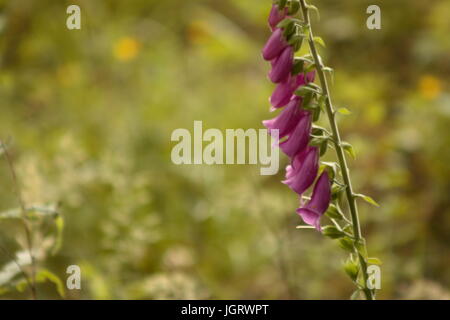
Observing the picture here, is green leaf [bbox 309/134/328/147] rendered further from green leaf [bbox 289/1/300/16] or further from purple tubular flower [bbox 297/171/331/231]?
green leaf [bbox 289/1/300/16]

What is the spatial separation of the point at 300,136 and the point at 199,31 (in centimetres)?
359

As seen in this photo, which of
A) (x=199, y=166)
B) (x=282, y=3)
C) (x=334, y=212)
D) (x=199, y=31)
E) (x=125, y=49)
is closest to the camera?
(x=282, y=3)

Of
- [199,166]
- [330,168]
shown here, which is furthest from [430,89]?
[330,168]

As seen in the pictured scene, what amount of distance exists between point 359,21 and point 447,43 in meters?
1.03

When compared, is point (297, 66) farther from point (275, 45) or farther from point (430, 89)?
point (430, 89)

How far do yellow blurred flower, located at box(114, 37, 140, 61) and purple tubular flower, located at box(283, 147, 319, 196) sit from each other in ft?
9.56

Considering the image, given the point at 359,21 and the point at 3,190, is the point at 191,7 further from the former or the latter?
the point at 3,190

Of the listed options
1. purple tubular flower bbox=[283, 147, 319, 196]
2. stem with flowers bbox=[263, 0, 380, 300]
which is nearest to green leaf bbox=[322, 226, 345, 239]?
stem with flowers bbox=[263, 0, 380, 300]

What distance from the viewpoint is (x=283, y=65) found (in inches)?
48.4

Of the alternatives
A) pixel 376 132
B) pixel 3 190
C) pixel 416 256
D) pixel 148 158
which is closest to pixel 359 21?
pixel 376 132

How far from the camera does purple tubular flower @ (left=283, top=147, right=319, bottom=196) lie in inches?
49.8

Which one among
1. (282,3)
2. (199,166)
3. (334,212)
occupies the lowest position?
(334,212)

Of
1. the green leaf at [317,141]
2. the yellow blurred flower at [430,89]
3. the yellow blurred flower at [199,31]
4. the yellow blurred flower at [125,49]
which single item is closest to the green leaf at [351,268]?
the green leaf at [317,141]
